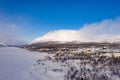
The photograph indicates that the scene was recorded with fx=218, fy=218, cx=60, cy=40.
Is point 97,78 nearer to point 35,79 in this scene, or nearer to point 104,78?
point 104,78

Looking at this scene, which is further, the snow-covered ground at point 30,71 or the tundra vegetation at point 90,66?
the snow-covered ground at point 30,71

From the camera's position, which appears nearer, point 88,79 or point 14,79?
point 88,79

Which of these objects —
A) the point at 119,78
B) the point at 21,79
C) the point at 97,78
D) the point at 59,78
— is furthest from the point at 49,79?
the point at 119,78

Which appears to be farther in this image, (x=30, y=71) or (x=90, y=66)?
(x=90, y=66)

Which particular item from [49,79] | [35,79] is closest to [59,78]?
[49,79]

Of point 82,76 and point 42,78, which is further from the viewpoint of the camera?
point 42,78

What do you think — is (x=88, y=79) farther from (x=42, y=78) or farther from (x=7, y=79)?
(x=7, y=79)

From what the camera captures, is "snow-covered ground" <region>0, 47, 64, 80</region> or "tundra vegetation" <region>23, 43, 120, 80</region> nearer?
"tundra vegetation" <region>23, 43, 120, 80</region>
